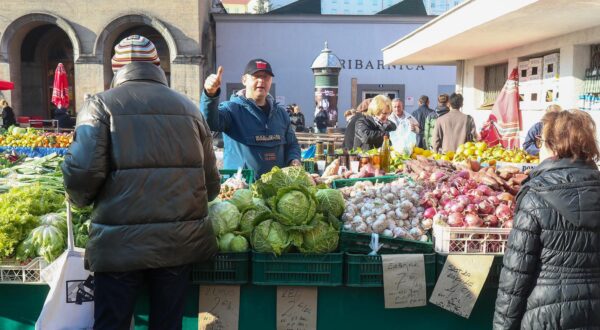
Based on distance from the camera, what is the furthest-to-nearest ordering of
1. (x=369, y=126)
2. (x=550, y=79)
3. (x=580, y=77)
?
1. (x=550, y=79)
2. (x=580, y=77)
3. (x=369, y=126)

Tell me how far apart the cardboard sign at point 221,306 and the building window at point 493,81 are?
34.4 feet

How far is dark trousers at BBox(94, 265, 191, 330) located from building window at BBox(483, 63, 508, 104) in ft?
35.4

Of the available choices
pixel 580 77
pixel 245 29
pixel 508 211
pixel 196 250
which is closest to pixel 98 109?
pixel 196 250

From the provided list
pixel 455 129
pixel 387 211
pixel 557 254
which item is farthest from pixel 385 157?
pixel 557 254

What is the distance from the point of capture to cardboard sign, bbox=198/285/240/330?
2.96 m

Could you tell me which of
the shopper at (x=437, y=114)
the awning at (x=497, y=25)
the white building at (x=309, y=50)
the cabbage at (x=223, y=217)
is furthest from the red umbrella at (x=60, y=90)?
the cabbage at (x=223, y=217)

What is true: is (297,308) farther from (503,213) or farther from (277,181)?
(503,213)

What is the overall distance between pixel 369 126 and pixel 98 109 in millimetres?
4777

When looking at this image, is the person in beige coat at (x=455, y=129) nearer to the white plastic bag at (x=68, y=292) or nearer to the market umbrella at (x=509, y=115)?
the market umbrella at (x=509, y=115)

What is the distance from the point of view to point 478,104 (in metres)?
13.5

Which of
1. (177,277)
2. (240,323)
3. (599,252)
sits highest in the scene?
(599,252)

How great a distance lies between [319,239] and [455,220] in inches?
31.6

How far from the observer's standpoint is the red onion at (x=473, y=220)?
3.10 metres

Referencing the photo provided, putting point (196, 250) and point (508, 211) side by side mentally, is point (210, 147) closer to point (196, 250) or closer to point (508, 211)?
point (196, 250)
